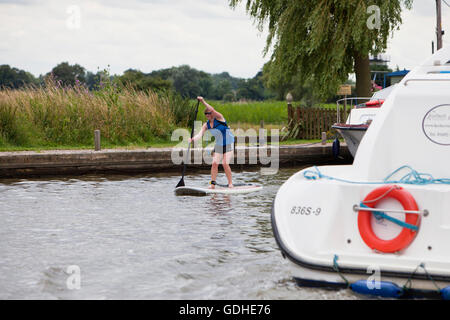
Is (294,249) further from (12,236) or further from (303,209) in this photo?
(12,236)

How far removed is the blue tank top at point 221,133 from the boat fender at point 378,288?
283 inches

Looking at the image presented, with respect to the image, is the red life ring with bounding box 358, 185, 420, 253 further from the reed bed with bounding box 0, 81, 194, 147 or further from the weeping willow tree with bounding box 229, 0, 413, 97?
the weeping willow tree with bounding box 229, 0, 413, 97

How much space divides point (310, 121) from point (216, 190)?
35.1 feet

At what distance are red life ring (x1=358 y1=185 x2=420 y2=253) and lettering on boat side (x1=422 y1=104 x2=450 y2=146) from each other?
87 cm

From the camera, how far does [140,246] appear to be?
7707 mm

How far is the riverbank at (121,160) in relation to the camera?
586 inches

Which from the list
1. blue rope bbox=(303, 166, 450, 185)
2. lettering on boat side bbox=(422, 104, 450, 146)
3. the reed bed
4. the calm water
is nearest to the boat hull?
blue rope bbox=(303, 166, 450, 185)

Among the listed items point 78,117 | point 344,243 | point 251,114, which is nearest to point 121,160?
point 78,117

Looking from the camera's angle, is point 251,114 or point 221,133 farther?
point 251,114

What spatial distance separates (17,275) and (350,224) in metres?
3.44

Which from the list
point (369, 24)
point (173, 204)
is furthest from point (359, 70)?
point (173, 204)

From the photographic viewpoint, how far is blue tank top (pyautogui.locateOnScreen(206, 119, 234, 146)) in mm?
12172

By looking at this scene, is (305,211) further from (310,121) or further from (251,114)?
(251,114)

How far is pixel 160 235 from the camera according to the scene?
8.33m
